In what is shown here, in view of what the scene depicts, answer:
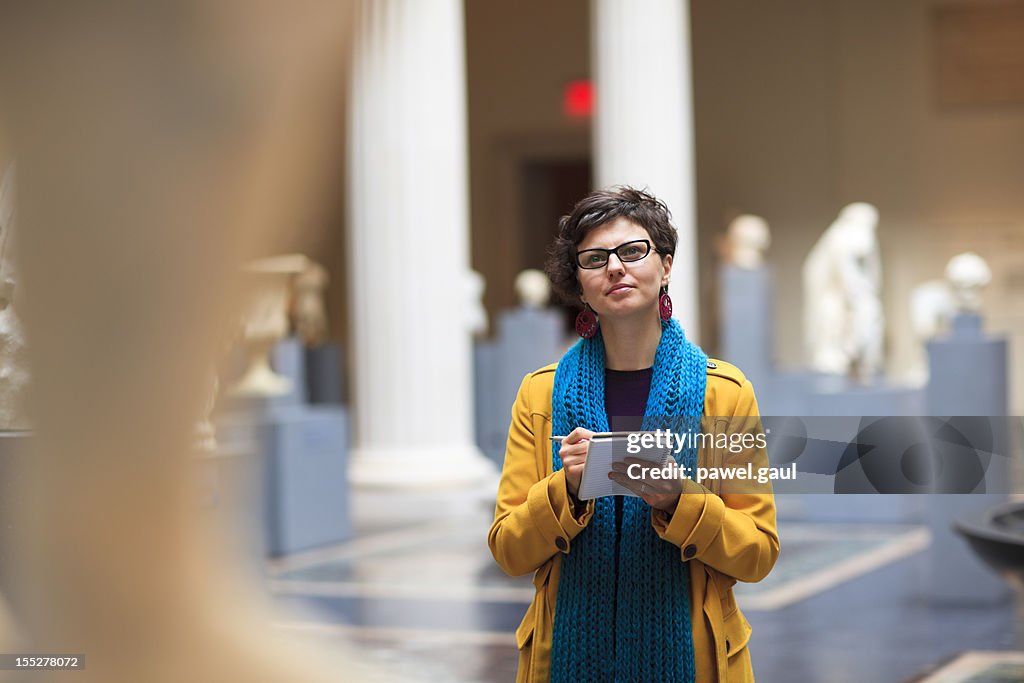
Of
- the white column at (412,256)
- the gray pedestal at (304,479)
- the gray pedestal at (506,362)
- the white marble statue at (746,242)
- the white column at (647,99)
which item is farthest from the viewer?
the white marble statue at (746,242)

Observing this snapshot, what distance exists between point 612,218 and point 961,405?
6032mm

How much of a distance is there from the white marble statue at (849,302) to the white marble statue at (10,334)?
1102 cm

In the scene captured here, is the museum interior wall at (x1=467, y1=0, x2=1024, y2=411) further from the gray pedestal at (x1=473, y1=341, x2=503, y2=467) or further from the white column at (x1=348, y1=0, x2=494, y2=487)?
the white column at (x1=348, y1=0, x2=494, y2=487)

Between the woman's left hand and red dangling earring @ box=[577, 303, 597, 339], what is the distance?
1.15 feet

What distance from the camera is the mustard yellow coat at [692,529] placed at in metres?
2.55

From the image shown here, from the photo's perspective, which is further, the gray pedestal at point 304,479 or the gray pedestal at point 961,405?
the gray pedestal at point 304,479

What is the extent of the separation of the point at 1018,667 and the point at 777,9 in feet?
55.8

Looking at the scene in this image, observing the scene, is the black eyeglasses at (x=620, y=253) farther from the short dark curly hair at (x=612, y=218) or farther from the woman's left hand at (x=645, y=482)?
the woman's left hand at (x=645, y=482)

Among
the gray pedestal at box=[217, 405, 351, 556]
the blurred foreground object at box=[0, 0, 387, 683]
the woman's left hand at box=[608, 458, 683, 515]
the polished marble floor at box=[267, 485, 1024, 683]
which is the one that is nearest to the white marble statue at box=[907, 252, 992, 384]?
the polished marble floor at box=[267, 485, 1024, 683]

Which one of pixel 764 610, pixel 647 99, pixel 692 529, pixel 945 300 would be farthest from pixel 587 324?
pixel 945 300

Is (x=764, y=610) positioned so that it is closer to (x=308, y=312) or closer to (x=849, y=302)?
(x=849, y=302)

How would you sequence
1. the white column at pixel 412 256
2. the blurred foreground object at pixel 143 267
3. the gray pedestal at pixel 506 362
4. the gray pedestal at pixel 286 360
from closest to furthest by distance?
the blurred foreground object at pixel 143 267
the gray pedestal at pixel 286 360
the white column at pixel 412 256
the gray pedestal at pixel 506 362

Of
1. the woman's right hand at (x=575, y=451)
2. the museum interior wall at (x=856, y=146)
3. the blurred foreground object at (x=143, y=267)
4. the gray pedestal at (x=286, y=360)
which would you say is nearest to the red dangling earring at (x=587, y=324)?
the woman's right hand at (x=575, y=451)

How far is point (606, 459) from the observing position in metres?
2.45
